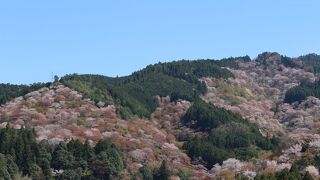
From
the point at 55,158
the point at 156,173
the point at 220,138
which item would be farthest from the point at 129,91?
the point at 55,158

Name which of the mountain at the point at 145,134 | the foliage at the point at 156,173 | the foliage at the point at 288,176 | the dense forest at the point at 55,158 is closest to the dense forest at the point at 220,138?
the mountain at the point at 145,134

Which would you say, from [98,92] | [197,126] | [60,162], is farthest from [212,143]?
[60,162]

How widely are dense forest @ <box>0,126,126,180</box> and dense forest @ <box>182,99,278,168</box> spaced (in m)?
25.2

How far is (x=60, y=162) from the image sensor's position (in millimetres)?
107438

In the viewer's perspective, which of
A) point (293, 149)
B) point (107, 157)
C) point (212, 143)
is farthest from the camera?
point (212, 143)

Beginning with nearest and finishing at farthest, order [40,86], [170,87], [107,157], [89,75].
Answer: [107,157]
[40,86]
[89,75]
[170,87]

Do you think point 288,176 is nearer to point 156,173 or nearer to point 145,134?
point 156,173

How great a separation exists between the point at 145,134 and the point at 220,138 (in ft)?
60.1

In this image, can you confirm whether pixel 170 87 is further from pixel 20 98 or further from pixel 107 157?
pixel 107 157

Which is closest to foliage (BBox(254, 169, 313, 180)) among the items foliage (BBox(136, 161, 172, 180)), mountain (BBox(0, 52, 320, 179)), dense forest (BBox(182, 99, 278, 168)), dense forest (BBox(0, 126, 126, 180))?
mountain (BBox(0, 52, 320, 179))

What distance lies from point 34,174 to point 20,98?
46.2 meters

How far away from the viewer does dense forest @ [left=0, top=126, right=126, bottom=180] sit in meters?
104

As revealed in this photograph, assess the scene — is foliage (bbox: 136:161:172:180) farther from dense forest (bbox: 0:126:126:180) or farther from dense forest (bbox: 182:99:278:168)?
dense forest (bbox: 182:99:278:168)

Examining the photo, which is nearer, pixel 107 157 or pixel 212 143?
pixel 107 157
